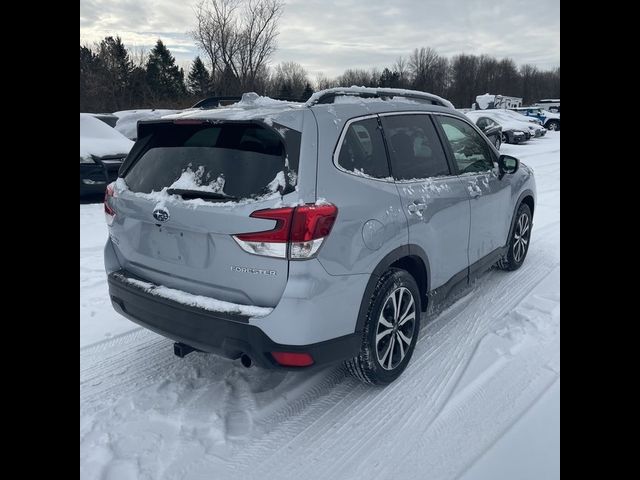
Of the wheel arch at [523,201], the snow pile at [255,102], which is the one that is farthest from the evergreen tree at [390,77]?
the snow pile at [255,102]

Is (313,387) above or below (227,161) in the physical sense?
below

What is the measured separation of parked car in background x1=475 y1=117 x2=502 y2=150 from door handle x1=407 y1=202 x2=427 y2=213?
54.9 feet

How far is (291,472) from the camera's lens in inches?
99.0

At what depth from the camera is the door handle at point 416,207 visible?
3282 millimetres

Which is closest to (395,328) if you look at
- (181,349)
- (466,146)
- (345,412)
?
(345,412)

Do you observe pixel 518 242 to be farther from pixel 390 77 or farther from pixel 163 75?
pixel 390 77

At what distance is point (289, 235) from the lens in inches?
99.9

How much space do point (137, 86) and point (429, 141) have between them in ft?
122

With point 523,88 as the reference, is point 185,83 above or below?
below

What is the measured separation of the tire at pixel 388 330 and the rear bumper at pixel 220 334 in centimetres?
18

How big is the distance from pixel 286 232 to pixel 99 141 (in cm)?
865

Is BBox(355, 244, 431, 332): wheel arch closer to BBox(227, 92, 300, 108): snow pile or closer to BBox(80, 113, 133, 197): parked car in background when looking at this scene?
BBox(227, 92, 300, 108): snow pile
